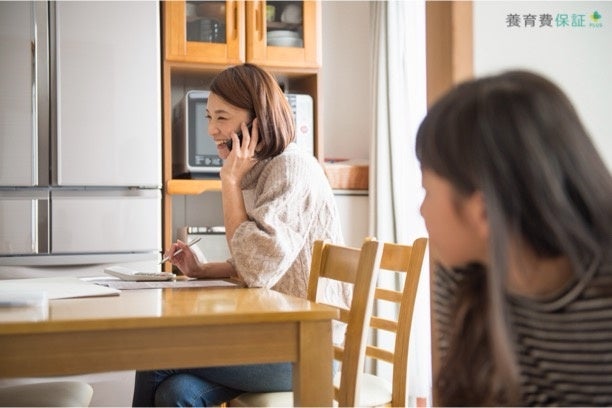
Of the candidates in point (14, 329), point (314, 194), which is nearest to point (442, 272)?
point (14, 329)

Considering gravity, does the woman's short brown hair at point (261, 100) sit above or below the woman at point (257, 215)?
above

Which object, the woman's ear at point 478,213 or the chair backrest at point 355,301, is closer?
the woman's ear at point 478,213

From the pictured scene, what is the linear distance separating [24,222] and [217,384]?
1534 millimetres

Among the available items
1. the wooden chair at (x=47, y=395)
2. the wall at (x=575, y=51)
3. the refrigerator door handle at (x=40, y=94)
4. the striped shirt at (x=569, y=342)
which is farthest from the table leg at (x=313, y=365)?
the refrigerator door handle at (x=40, y=94)

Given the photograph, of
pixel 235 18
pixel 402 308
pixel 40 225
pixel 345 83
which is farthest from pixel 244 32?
pixel 402 308

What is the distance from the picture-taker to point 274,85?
187 cm

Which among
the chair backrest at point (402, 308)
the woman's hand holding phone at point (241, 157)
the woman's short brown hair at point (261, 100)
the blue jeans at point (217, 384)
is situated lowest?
the blue jeans at point (217, 384)

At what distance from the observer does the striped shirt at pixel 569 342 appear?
77 centimetres

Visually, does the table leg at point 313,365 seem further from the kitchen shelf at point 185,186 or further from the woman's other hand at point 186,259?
the kitchen shelf at point 185,186

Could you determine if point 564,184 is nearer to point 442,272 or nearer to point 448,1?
point 442,272

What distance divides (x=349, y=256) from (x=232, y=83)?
556 millimetres

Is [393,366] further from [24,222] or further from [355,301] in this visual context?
[24,222]

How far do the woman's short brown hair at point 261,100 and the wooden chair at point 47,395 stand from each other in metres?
0.70

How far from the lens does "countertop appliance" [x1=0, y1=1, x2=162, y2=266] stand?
2857 millimetres
